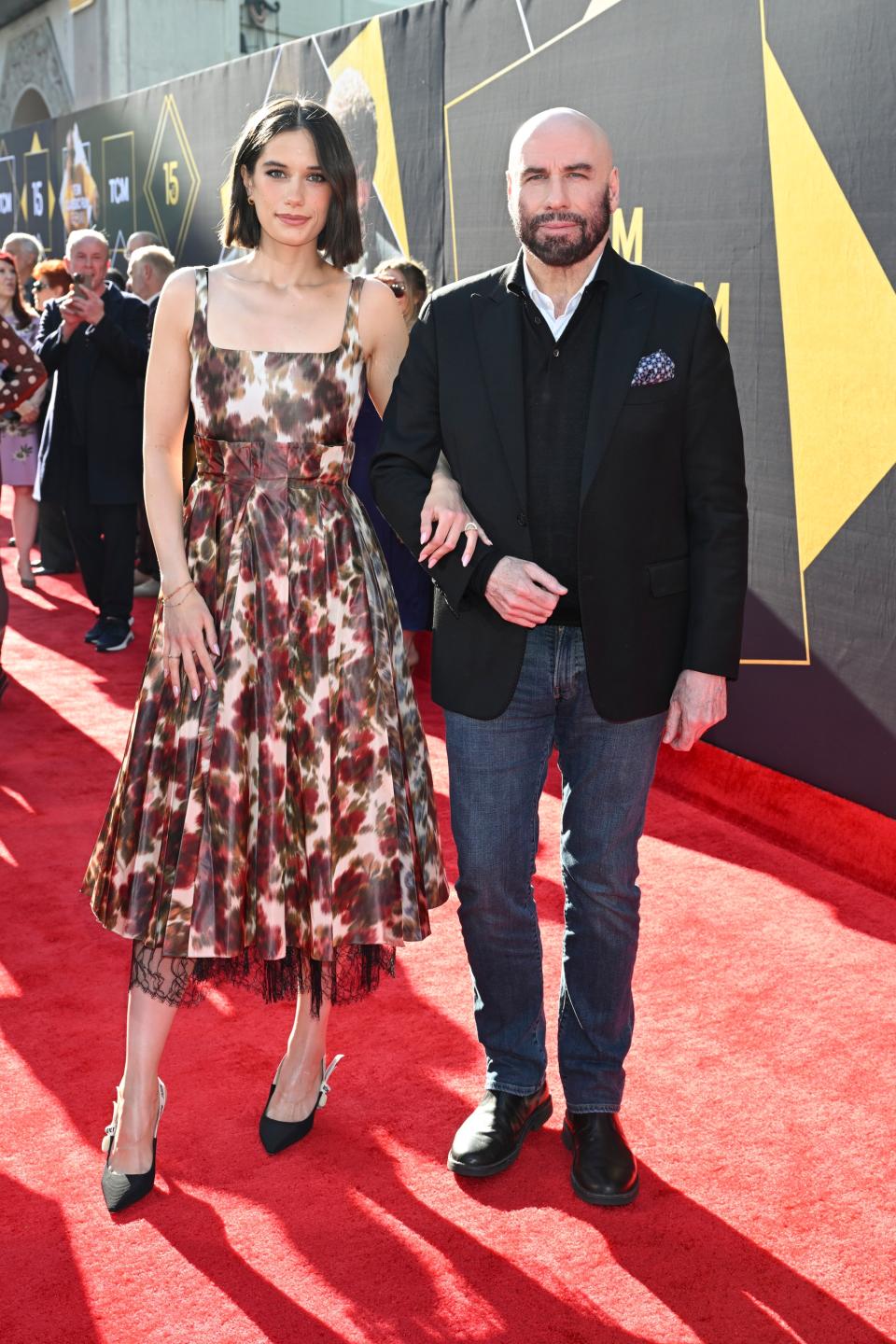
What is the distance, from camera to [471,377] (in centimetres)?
232

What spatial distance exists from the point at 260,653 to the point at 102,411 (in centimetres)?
447

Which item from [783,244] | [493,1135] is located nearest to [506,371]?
[493,1135]

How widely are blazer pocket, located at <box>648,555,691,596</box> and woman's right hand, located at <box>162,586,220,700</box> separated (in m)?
0.74

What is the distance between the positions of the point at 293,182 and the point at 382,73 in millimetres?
4339

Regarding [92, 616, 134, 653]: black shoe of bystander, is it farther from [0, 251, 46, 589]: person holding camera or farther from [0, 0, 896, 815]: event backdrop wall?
[0, 0, 896, 815]: event backdrop wall

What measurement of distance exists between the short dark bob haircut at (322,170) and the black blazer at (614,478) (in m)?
0.23

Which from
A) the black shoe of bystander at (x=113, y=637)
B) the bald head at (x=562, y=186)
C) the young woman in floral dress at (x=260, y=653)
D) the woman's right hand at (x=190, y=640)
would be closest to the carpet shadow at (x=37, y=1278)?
the young woman in floral dress at (x=260, y=653)

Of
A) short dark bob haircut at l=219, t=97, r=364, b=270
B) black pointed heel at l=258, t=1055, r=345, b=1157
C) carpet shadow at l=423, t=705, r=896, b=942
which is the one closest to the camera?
short dark bob haircut at l=219, t=97, r=364, b=270

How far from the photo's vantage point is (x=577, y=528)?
2.29 metres

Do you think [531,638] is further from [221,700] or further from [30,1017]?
[30,1017]

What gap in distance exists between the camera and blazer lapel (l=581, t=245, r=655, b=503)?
2.22m

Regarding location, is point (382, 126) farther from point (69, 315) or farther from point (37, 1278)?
point (37, 1278)

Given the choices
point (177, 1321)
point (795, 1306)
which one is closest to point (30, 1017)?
point (177, 1321)

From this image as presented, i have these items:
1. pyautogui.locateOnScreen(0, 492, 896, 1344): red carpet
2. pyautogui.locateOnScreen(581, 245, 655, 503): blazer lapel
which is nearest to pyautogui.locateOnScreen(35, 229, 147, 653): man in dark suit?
pyautogui.locateOnScreen(0, 492, 896, 1344): red carpet
